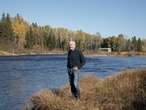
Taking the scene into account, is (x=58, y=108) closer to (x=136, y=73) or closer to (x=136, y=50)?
(x=136, y=73)

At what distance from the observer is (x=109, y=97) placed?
13.5 m

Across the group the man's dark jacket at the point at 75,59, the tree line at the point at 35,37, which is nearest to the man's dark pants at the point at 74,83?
the man's dark jacket at the point at 75,59

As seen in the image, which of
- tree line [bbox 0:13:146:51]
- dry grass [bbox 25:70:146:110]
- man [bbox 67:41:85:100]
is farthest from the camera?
tree line [bbox 0:13:146:51]

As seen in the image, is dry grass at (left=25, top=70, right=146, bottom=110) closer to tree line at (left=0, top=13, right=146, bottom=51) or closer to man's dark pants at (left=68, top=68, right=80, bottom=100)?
man's dark pants at (left=68, top=68, right=80, bottom=100)

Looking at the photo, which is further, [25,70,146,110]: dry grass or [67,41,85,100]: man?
[67,41,85,100]: man

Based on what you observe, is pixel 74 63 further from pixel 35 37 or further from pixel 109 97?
pixel 35 37

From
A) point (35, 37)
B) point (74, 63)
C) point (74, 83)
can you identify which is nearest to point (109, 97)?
point (74, 83)

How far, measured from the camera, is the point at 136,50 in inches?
7869

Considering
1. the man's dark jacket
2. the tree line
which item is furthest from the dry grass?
the tree line

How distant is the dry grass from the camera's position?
40.1 ft

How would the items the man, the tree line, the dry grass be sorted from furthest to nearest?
the tree line → the man → the dry grass

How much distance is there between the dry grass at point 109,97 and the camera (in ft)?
40.1

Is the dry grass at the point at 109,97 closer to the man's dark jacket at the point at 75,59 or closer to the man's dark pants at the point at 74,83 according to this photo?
the man's dark pants at the point at 74,83

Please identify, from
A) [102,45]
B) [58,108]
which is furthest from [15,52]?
[58,108]
